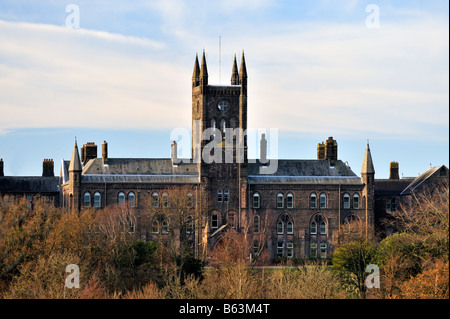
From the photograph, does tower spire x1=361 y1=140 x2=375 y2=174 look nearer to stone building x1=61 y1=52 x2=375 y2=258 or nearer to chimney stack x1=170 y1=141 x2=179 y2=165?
stone building x1=61 y1=52 x2=375 y2=258

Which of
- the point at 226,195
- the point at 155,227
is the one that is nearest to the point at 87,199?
the point at 155,227

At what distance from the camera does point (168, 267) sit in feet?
273

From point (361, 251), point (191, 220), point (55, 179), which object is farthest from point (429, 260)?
point (55, 179)

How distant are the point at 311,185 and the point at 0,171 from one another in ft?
120

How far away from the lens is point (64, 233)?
77.6m

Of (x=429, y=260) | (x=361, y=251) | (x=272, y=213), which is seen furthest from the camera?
(x=272, y=213)

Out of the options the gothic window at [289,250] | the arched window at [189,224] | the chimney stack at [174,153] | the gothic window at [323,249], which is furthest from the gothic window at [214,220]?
the gothic window at [323,249]

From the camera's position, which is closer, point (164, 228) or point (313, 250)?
point (164, 228)

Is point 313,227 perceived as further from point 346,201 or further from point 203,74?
point 203,74

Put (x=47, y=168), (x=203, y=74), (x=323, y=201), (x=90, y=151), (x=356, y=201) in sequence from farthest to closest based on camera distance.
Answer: (x=47, y=168), (x=203, y=74), (x=90, y=151), (x=356, y=201), (x=323, y=201)

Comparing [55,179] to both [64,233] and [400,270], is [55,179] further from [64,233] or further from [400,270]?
[400,270]

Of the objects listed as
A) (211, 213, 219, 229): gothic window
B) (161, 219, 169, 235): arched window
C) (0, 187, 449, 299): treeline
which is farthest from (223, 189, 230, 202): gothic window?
(0, 187, 449, 299): treeline

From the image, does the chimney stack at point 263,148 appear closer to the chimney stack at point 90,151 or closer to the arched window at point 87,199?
the chimney stack at point 90,151

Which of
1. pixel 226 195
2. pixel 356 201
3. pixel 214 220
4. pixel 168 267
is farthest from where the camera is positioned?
pixel 356 201
